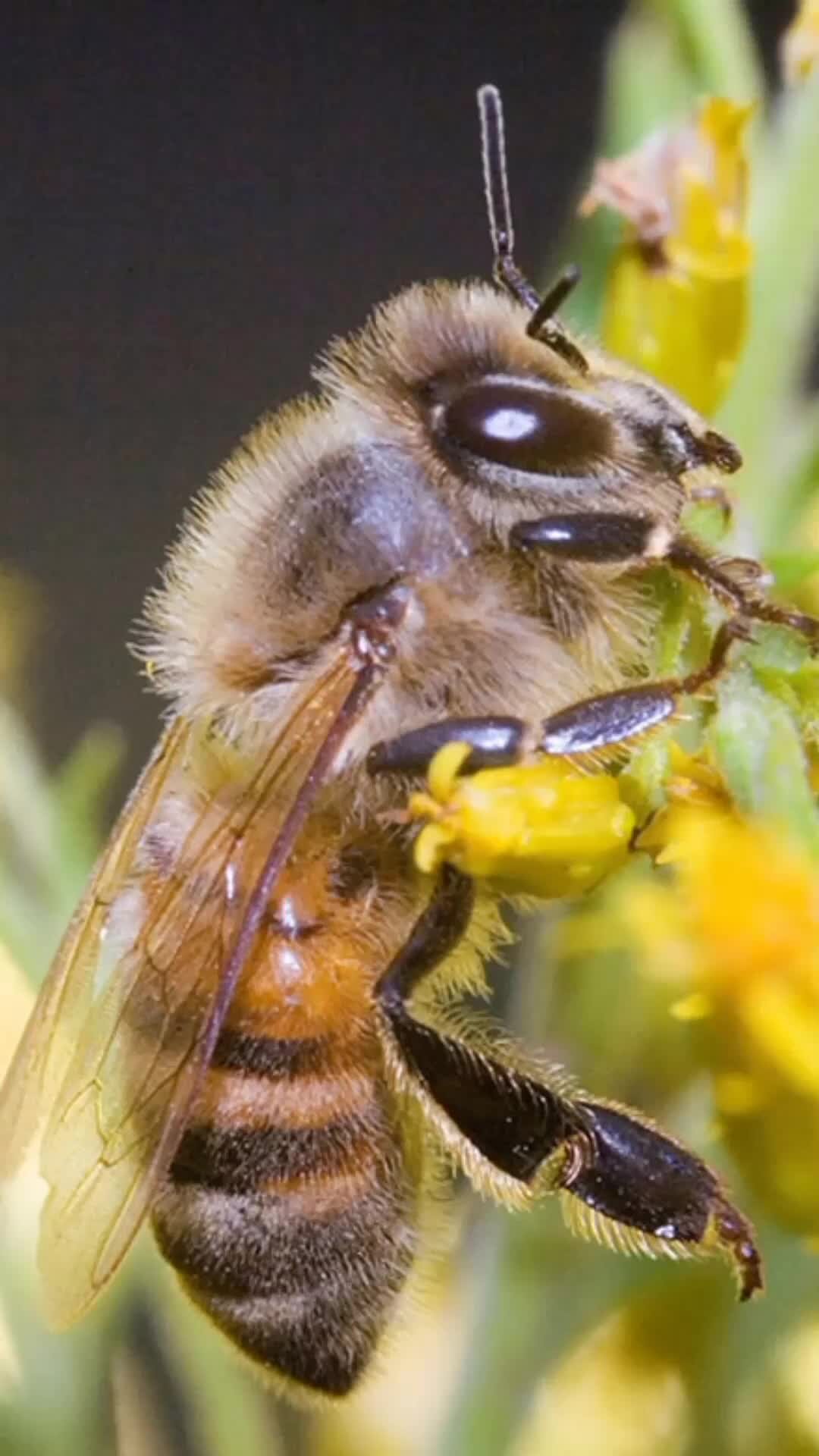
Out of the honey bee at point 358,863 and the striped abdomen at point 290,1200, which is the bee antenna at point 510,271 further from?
the striped abdomen at point 290,1200

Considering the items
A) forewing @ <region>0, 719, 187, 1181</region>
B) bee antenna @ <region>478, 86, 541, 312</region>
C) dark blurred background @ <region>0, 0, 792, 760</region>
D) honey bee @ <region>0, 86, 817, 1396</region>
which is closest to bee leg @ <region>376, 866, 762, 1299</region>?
honey bee @ <region>0, 86, 817, 1396</region>

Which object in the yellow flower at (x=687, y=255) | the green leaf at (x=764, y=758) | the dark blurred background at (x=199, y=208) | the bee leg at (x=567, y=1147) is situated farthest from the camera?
the dark blurred background at (x=199, y=208)

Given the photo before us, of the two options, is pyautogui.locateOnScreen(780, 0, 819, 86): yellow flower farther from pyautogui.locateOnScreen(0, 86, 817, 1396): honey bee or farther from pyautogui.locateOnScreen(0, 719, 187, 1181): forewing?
pyautogui.locateOnScreen(0, 719, 187, 1181): forewing

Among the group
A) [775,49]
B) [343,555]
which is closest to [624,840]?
[343,555]

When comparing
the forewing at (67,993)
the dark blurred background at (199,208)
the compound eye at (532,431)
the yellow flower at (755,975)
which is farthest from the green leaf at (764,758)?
the dark blurred background at (199,208)

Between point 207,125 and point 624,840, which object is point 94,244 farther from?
point 624,840

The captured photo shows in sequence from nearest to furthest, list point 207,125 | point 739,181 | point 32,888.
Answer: point 739,181 < point 32,888 < point 207,125
